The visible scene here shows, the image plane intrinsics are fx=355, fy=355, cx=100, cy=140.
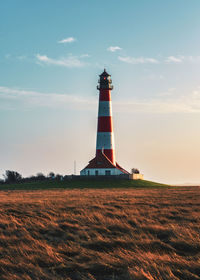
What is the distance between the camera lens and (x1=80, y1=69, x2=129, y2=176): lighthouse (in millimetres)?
59438

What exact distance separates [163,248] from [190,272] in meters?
2.41

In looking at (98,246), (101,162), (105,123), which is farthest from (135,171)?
(98,246)

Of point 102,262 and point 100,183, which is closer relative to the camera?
point 102,262

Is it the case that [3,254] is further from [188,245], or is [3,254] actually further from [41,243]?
[188,245]

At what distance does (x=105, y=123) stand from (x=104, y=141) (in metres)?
3.07

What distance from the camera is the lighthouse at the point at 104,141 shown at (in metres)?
59.4

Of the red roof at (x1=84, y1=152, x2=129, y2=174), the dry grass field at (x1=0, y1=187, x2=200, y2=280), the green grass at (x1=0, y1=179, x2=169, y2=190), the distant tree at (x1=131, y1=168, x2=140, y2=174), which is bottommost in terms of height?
the dry grass field at (x1=0, y1=187, x2=200, y2=280)

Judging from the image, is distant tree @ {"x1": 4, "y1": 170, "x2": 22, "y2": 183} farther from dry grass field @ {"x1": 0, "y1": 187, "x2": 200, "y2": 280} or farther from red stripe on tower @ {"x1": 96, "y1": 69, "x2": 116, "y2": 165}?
dry grass field @ {"x1": 0, "y1": 187, "x2": 200, "y2": 280}

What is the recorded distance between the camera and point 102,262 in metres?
8.59

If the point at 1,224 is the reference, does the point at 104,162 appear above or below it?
above

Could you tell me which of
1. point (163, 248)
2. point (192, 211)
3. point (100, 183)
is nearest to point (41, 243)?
point (163, 248)

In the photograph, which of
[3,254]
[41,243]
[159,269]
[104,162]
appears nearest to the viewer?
[159,269]

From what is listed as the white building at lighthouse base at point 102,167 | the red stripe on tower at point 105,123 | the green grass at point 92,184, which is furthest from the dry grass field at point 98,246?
the red stripe on tower at point 105,123

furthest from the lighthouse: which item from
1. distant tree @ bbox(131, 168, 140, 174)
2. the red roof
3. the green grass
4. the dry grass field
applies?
the dry grass field
